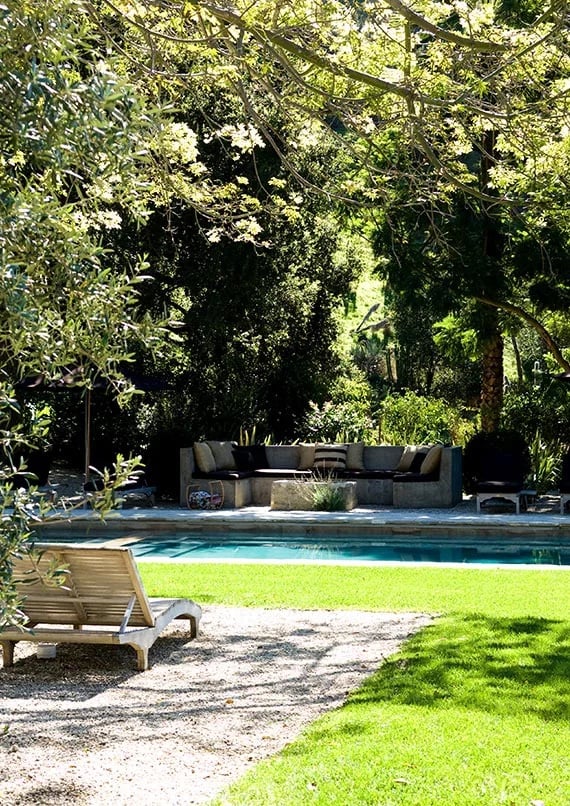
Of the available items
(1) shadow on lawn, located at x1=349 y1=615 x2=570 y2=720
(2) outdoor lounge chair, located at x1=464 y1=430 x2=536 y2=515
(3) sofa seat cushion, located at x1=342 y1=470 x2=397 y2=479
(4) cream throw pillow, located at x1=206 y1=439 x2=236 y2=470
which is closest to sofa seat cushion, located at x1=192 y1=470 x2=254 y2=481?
(4) cream throw pillow, located at x1=206 y1=439 x2=236 y2=470

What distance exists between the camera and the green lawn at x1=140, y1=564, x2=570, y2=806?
4.52 m

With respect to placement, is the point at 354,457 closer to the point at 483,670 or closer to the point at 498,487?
the point at 498,487

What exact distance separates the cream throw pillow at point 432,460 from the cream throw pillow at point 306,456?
2.07 meters

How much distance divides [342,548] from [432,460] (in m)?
3.63

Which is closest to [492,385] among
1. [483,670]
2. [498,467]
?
[498,467]

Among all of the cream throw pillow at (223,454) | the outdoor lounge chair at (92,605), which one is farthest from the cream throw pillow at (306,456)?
the outdoor lounge chair at (92,605)

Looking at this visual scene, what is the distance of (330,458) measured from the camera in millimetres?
19109

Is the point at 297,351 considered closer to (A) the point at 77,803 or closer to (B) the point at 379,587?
(B) the point at 379,587

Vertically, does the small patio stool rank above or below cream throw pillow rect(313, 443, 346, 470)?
below

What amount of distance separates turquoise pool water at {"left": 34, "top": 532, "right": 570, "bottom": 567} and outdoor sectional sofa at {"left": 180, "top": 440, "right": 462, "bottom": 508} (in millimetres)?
2534

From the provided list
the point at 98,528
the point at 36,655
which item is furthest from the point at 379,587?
the point at 98,528

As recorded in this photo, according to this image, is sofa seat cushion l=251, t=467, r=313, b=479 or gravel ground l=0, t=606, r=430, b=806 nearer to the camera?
gravel ground l=0, t=606, r=430, b=806

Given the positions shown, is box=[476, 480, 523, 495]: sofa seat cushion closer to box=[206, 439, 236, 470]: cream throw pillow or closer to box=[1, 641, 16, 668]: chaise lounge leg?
box=[206, 439, 236, 470]: cream throw pillow

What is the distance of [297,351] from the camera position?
75.4ft
